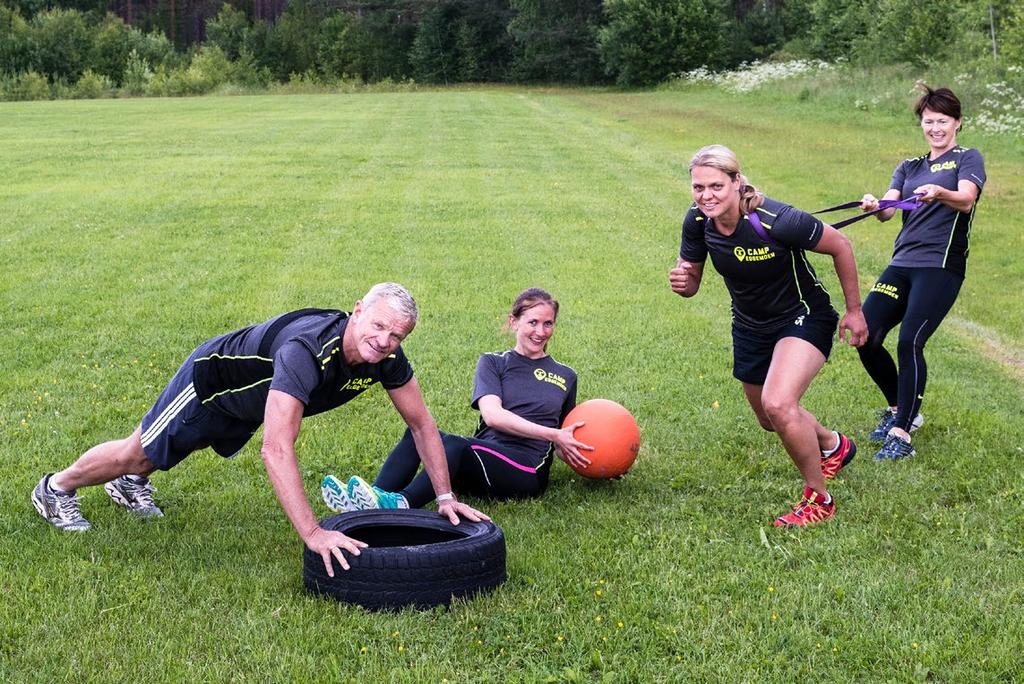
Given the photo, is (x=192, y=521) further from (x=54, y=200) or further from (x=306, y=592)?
(x=54, y=200)

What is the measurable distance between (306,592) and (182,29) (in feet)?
339

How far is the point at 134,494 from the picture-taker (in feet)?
20.9

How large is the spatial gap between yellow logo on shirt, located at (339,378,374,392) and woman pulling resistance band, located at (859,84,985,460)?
3.77m

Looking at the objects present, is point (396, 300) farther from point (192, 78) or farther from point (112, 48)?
point (112, 48)

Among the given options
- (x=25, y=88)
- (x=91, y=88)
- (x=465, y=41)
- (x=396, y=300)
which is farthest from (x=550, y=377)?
(x=465, y=41)

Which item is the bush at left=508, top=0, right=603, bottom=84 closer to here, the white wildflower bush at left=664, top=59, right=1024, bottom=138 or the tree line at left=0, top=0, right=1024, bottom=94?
the tree line at left=0, top=0, right=1024, bottom=94

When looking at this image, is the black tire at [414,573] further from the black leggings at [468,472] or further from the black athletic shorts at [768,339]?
the black athletic shorts at [768,339]

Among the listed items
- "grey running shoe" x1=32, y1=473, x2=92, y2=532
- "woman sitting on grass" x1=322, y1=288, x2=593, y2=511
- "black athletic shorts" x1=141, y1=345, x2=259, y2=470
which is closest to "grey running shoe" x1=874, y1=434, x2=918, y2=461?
"woman sitting on grass" x1=322, y1=288, x2=593, y2=511

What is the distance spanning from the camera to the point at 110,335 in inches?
421

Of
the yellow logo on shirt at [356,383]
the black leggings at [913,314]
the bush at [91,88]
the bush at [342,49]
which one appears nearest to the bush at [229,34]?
the bush at [342,49]

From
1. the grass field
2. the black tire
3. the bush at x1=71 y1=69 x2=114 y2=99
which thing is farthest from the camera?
the bush at x1=71 y1=69 x2=114 y2=99

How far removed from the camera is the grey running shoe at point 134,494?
6355 millimetres

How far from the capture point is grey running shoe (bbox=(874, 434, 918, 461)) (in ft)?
24.4

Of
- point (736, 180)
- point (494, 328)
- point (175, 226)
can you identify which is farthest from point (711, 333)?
point (175, 226)
